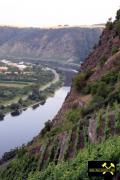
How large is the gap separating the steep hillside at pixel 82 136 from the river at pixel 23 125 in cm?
1251

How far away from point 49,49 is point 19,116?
404 feet

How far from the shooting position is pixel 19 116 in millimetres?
59531

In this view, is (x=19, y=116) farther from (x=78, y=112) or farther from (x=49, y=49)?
(x=49, y=49)

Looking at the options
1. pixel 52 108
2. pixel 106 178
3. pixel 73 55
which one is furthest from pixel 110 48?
pixel 73 55

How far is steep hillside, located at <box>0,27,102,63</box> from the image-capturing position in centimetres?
17000

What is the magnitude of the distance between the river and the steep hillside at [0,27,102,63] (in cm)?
9605

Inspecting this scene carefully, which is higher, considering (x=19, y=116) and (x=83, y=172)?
(x=19, y=116)

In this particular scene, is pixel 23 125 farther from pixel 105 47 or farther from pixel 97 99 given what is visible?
pixel 97 99

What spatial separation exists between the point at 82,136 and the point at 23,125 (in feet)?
104

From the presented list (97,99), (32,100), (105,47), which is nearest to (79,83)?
(97,99)

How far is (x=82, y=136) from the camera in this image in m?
19.4

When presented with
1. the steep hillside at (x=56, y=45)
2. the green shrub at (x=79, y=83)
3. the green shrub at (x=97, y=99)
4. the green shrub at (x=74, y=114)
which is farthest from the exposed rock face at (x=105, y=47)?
the steep hillside at (x=56, y=45)

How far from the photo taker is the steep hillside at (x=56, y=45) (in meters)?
170

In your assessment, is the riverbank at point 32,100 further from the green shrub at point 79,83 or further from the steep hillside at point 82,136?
the steep hillside at point 82,136
